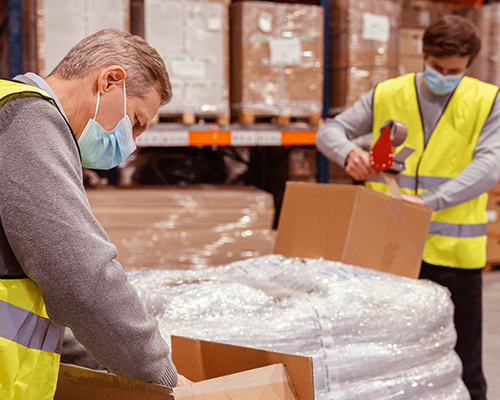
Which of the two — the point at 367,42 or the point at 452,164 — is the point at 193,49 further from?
the point at 452,164

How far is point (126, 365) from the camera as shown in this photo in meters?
1.09

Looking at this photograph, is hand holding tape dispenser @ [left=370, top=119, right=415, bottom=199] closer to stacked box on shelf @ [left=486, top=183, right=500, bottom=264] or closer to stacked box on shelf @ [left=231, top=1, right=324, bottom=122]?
stacked box on shelf @ [left=231, top=1, right=324, bottom=122]

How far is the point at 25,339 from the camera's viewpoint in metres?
1.07

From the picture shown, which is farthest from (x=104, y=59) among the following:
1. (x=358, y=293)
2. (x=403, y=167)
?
(x=403, y=167)

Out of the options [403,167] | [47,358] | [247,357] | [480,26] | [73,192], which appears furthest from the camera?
[480,26]

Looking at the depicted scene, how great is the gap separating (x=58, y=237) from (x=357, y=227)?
4.39ft

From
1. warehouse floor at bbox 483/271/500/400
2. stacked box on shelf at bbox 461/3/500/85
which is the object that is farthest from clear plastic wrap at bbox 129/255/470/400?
stacked box on shelf at bbox 461/3/500/85

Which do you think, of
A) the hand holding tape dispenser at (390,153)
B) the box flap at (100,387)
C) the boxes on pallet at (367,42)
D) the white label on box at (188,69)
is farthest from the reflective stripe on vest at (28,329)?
the boxes on pallet at (367,42)

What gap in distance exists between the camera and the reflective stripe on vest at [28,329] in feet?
3.42

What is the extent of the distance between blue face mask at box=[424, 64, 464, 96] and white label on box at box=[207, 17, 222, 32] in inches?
74.1

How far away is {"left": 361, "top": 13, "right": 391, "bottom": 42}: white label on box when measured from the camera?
462 cm

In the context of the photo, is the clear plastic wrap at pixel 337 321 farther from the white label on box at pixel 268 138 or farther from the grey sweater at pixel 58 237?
the white label on box at pixel 268 138

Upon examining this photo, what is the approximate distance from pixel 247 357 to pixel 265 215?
2.49 metres

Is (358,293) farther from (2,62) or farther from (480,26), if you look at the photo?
(480,26)
